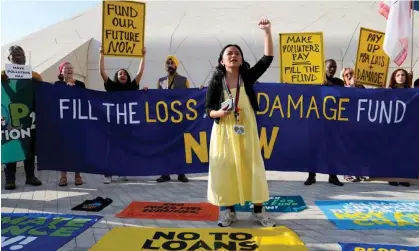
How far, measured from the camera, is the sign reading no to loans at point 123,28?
4.78m

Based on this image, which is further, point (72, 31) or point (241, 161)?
point (72, 31)

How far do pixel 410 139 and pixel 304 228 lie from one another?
268 cm

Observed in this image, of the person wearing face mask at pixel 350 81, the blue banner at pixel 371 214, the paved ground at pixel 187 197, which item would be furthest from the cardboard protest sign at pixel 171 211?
the person wearing face mask at pixel 350 81

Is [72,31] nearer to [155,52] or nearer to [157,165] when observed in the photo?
[155,52]

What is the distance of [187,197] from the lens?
4.43 m

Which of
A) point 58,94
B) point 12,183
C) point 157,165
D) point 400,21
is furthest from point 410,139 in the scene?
point 12,183

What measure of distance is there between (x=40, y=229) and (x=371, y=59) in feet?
16.5

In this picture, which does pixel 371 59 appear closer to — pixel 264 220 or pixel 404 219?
pixel 404 219

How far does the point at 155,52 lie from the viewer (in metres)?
9.80

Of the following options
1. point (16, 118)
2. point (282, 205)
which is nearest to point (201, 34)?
point (16, 118)

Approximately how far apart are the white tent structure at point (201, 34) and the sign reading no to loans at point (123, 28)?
3.49 metres

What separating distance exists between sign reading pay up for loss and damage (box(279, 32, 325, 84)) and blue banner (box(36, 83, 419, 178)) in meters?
0.55

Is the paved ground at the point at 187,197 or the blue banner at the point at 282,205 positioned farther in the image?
the blue banner at the point at 282,205

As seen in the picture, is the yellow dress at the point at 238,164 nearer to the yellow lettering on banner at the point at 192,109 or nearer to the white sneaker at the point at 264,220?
the white sneaker at the point at 264,220
